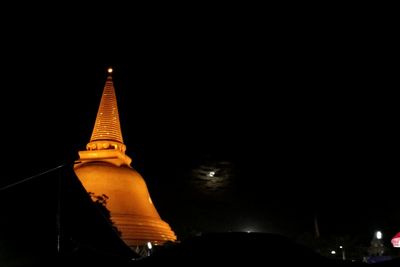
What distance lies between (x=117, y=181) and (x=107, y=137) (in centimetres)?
280

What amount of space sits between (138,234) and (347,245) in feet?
28.2

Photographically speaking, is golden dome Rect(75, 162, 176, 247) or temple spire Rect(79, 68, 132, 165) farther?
temple spire Rect(79, 68, 132, 165)

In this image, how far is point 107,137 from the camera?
25953 mm

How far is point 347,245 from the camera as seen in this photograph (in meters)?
21.2

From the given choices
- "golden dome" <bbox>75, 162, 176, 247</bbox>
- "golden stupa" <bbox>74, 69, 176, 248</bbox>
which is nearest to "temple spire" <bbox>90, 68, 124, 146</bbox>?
"golden stupa" <bbox>74, 69, 176, 248</bbox>

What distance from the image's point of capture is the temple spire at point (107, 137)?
25688 mm

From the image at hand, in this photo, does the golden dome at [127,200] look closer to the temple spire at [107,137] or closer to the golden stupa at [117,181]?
the golden stupa at [117,181]

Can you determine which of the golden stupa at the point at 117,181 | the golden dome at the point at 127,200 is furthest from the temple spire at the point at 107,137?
the golden dome at the point at 127,200

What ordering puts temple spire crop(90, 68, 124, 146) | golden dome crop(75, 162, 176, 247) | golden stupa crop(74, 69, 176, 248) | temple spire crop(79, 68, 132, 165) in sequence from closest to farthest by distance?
golden dome crop(75, 162, 176, 247) → golden stupa crop(74, 69, 176, 248) → temple spire crop(79, 68, 132, 165) → temple spire crop(90, 68, 124, 146)

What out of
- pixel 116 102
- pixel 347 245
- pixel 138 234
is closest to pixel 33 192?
pixel 138 234

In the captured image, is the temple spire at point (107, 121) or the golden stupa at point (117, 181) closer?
the golden stupa at point (117, 181)

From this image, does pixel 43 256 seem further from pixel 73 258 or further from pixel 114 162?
pixel 114 162

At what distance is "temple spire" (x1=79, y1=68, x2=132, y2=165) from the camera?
25.7 metres

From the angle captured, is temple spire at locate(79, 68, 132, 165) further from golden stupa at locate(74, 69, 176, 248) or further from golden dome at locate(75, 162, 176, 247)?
golden dome at locate(75, 162, 176, 247)
